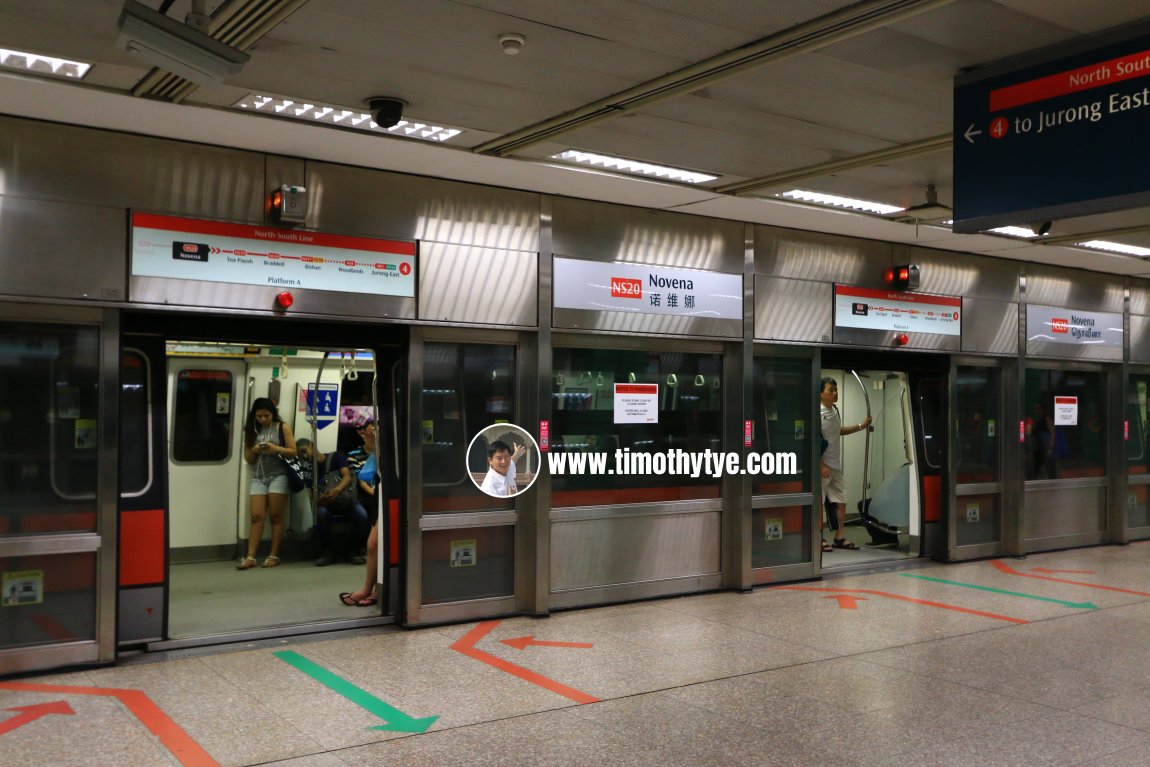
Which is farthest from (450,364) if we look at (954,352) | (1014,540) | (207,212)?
(1014,540)

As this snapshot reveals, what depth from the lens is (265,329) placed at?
633 centimetres

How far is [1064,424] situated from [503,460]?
742 centimetres

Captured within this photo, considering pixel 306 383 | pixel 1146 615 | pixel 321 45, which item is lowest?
pixel 1146 615

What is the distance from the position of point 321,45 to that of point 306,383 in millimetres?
5946

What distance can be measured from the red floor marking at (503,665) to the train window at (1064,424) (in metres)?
6.96

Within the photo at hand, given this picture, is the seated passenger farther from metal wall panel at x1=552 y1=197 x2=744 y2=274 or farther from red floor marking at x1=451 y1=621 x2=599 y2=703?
metal wall panel at x1=552 y1=197 x2=744 y2=274

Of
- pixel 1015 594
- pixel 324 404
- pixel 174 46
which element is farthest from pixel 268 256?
pixel 1015 594

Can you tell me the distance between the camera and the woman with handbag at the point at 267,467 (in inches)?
352

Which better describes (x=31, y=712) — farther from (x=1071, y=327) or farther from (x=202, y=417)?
(x=1071, y=327)

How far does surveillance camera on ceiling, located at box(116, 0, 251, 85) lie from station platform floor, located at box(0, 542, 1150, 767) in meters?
2.85

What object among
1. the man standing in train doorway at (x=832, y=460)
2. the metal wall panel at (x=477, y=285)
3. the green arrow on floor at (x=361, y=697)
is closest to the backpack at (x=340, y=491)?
the metal wall panel at (x=477, y=285)

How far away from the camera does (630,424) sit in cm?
786

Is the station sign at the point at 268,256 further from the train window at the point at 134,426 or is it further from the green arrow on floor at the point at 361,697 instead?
the green arrow on floor at the point at 361,697

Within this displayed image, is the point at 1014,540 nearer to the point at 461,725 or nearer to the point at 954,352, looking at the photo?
the point at 954,352
